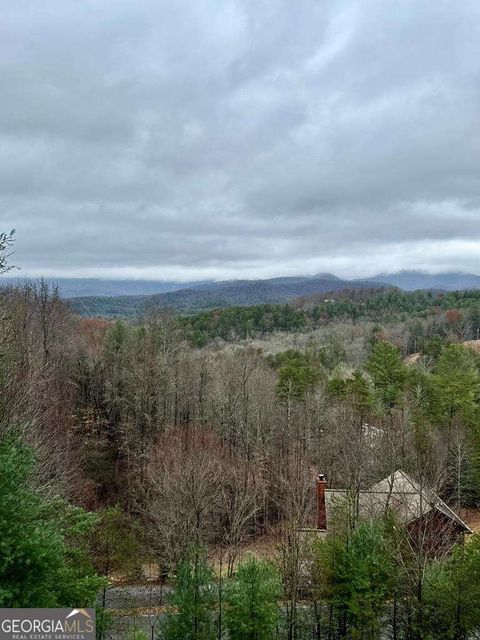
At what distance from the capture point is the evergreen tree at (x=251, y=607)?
45.4 feet

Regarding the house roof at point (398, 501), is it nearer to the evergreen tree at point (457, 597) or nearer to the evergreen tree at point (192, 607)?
the evergreen tree at point (457, 597)

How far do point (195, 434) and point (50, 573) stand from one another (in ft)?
56.2

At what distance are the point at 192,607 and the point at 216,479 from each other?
9145 millimetres

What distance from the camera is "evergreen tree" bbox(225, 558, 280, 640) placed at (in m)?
13.8

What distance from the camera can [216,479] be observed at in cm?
2308

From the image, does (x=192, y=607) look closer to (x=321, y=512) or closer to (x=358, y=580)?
(x=358, y=580)

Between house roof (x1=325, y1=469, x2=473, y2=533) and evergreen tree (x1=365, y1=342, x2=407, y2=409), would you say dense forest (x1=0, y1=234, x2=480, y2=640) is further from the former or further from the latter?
house roof (x1=325, y1=469, x2=473, y2=533)

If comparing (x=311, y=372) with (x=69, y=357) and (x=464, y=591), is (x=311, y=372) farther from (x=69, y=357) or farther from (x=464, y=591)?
(x=464, y=591)

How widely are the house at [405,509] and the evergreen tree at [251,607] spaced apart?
19.1ft

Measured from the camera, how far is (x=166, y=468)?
2198 centimetres

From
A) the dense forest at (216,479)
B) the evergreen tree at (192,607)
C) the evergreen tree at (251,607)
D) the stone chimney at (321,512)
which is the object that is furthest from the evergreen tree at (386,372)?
the evergreen tree at (192,607)

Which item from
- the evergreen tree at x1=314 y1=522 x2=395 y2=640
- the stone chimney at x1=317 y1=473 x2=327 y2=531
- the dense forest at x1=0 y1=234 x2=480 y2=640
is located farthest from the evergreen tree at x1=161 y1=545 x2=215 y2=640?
the stone chimney at x1=317 y1=473 x2=327 y2=531

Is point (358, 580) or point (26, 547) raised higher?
point (26, 547)

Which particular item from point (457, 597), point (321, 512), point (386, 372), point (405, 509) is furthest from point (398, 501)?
point (386, 372)
